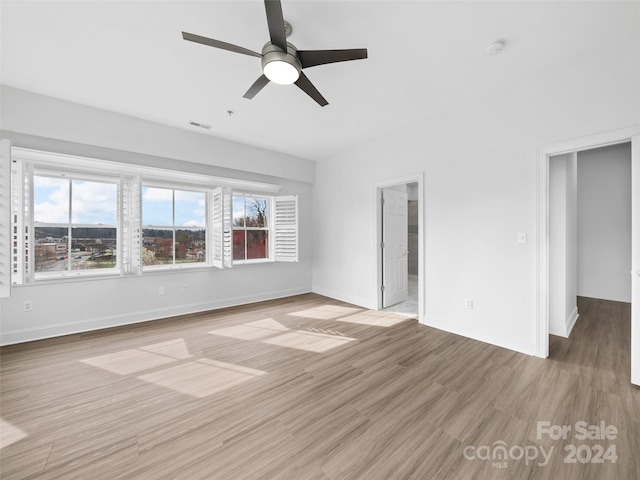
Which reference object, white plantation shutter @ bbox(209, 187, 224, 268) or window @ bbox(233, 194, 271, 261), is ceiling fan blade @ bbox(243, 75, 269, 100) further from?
window @ bbox(233, 194, 271, 261)

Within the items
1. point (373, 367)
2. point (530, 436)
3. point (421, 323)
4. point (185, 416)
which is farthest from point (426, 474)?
point (421, 323)

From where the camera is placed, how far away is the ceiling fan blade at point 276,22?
4.89ft

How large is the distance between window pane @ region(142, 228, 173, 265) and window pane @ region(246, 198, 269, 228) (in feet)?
4.60

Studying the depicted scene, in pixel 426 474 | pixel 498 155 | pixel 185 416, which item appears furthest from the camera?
pixel 498 155

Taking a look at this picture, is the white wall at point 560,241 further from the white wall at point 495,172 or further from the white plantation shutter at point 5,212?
the white plantation shutter at point 5,212

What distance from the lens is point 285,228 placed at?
5.13 meters

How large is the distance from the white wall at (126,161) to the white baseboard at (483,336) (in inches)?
116

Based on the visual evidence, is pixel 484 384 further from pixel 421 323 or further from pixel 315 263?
pixel 315 263

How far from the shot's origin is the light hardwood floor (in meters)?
1.48

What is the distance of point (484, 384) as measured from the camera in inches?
88.0

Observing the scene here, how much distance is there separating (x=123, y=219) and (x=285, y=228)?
2.54m

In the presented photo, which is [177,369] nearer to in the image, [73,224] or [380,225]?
[73,224]

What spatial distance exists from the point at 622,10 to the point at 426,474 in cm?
338

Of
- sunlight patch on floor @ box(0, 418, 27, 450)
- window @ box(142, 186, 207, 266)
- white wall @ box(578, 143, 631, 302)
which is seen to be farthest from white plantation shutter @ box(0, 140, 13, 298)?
white wall @ box(578, 143, 631, 302)
